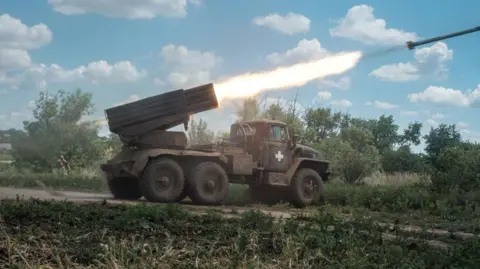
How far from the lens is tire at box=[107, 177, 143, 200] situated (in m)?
17.3

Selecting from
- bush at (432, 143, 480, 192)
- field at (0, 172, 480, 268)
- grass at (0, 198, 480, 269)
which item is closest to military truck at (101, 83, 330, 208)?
bush at (432, 143, 480, 192)

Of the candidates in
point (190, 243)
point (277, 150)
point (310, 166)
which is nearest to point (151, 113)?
point (277, 150)

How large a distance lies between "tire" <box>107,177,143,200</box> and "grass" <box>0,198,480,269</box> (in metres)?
7.69

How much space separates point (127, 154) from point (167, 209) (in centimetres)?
702

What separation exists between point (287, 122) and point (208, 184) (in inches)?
863

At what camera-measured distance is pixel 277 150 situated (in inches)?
711

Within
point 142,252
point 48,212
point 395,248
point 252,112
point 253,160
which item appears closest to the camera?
point 142,252

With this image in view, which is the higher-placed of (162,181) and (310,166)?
(310,166)

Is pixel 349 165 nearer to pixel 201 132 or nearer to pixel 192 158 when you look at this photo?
pixel 201 132

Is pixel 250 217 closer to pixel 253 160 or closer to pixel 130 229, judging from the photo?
pixel 130 229

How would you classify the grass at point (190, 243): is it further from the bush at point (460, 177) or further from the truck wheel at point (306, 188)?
the bush at point (460, 177)

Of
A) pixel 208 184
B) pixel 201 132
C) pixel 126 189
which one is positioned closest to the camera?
pixel 208 184

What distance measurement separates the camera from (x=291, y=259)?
6.89m

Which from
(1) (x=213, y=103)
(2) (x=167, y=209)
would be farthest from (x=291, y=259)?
(1) (x=213, y=103)
